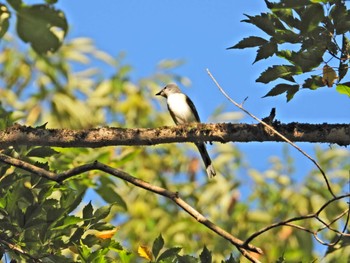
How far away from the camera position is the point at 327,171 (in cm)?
1238

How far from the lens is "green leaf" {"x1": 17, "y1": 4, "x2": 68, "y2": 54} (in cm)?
587

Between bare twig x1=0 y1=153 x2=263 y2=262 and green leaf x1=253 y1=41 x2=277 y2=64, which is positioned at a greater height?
green leaf x1=253 y1=41 x2=277 y2=64

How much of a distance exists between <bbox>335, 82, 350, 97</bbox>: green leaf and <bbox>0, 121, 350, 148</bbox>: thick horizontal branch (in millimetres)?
238

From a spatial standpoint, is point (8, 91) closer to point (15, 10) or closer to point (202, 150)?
point (202, 150)

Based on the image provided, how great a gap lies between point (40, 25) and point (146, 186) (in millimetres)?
2212

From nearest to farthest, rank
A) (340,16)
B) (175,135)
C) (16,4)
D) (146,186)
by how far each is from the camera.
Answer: (146,186) < (340,16) < (175,135) < (16,4)

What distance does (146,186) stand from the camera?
13.8ft

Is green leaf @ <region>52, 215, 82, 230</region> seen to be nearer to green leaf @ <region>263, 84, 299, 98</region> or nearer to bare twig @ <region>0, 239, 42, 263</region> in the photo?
bare twig @ <region>0, 239, 42, 263</region>

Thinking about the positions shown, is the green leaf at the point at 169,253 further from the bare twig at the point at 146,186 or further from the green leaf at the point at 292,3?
the green leaf at the point at 292,3

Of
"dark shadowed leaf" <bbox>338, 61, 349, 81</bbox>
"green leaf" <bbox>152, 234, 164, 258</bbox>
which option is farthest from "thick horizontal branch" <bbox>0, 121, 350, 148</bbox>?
"green leaf" <bbox>152, 234, 164, 258</bbox>

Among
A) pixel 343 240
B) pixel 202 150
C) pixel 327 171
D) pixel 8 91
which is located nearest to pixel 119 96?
pixel 8 91

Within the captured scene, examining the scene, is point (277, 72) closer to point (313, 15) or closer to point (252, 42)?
point (252, 42)

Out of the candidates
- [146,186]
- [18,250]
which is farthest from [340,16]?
[18,250]

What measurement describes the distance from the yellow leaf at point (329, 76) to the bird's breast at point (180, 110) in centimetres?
492
